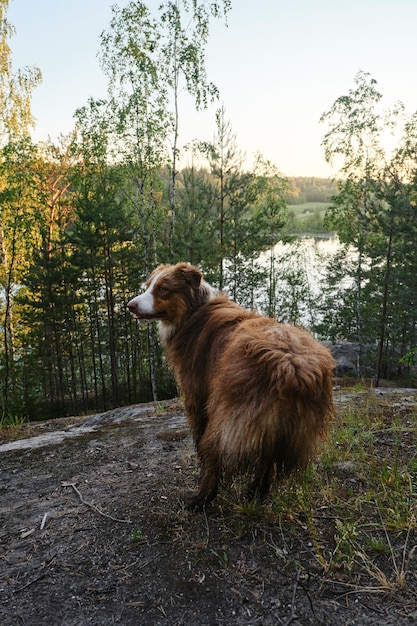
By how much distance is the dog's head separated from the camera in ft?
11.0

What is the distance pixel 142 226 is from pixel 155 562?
14603 millimetres

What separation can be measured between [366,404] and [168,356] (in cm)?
288

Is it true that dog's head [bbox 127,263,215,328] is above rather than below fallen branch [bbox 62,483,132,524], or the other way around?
above

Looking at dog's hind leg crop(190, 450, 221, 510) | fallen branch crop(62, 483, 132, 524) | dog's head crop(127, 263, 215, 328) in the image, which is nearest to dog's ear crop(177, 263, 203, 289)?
dog's head crop(127, 263, 215, 328)

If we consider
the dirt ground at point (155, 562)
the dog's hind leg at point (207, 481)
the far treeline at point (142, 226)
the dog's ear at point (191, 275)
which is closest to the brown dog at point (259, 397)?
the dog's hind leg at point (207, 481)

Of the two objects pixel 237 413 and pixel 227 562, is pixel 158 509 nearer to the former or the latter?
pixel 227 562

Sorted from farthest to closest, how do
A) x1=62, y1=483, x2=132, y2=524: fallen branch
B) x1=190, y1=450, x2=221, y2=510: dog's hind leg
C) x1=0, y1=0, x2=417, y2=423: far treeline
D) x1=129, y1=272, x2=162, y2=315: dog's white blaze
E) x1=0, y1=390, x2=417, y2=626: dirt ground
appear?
1. x1=0, y1=0, x2=417, y2=423: far treeline
2. x1=129, y1=272, x2=162, y2=315: dog's white blaze
3. x1=62, y1=483, x2=132, y2=524: fallen branch
4. x1=190, y1=450, x2=221, y2=510: dog's hind leg
5. x1=0, y1=390, x2=417, y2=626: dirt ground

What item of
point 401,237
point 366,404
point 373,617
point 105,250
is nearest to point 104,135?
point 105,250

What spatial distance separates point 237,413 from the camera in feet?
7.16

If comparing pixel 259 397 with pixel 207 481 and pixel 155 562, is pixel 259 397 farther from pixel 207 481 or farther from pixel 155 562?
pixel 155 562

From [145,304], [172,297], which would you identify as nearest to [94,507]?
[145,304]

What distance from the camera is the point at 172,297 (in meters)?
3.37

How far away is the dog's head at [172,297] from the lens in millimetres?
3361

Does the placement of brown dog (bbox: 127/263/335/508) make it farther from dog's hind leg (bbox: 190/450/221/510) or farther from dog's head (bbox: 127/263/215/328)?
dog's head (bbox: 127/263/215/328)
